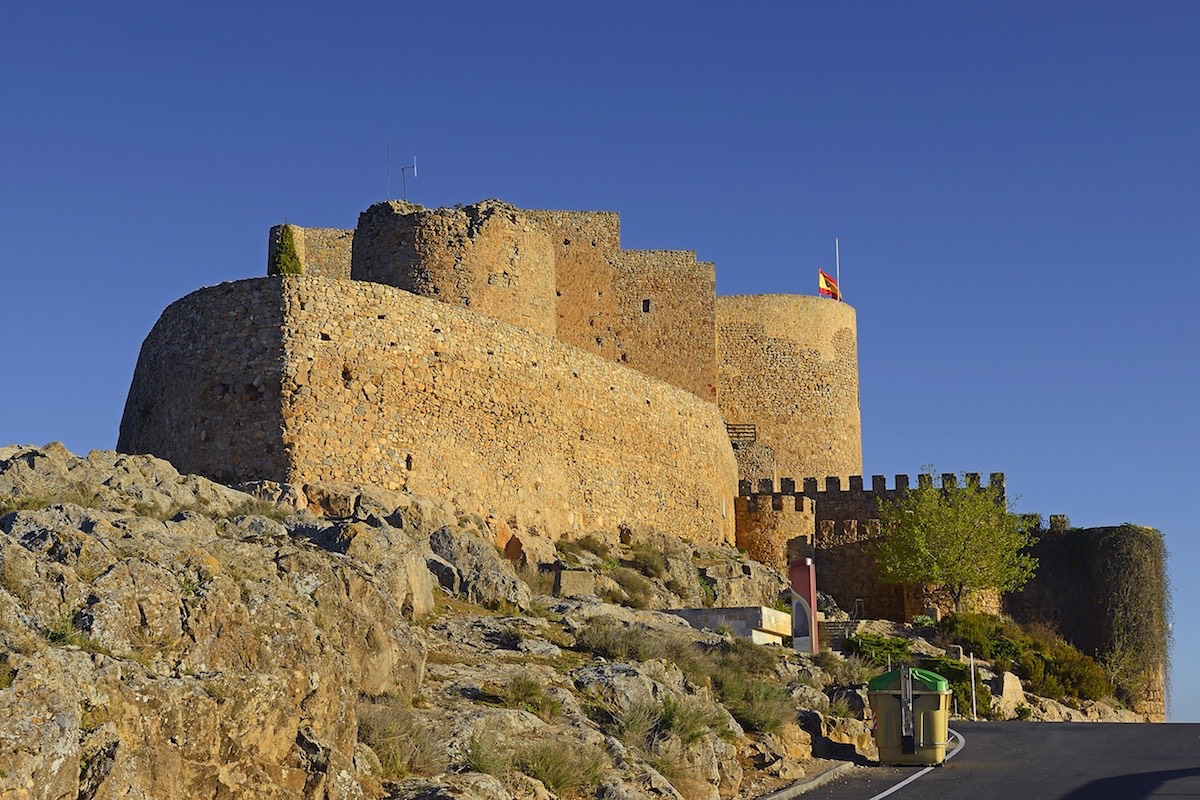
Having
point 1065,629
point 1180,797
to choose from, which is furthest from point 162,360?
point 1065,629

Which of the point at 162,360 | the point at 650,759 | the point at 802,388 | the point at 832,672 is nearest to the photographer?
the point at 650,759

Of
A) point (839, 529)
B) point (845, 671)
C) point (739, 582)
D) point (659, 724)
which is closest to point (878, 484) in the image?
point (839, 529)

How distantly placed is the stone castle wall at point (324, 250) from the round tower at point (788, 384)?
12.2 metres

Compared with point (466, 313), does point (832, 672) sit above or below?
below

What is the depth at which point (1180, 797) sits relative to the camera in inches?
566

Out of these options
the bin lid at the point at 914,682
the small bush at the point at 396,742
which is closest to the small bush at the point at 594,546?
the bin lid at the point at 914,682

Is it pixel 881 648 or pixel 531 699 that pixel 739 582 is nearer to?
pixel 881 648

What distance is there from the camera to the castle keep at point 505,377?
82.5ft

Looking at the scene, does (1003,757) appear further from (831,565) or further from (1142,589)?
(1142,589)

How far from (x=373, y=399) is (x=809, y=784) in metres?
12.6

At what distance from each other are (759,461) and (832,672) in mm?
22188

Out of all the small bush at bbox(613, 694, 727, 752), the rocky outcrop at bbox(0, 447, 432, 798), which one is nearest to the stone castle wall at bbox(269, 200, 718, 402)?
the small bush at bbox(613, 694, 727, 752)

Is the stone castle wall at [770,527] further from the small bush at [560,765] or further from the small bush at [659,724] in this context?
the small bush at [560,765]

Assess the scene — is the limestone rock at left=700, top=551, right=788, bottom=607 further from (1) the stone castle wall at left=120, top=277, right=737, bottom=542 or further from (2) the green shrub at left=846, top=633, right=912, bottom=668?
(1) the stone castle wall at left=120, top=277, right=737, bottom=542
